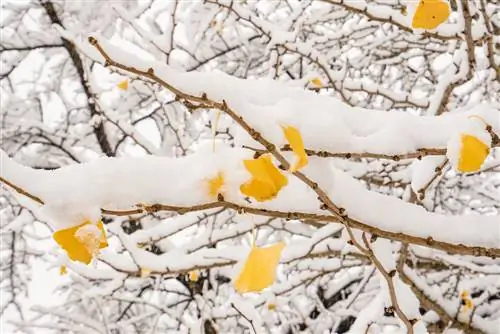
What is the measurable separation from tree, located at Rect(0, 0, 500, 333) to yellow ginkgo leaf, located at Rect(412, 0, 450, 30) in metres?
0.03

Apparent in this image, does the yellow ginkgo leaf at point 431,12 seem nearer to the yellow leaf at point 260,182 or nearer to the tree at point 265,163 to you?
the tree at point 265,163

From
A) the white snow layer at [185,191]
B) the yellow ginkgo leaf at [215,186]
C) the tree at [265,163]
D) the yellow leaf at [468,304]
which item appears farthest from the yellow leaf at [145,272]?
the yellow leaf at [468,304]

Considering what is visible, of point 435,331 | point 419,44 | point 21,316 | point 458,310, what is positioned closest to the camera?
point 458,310

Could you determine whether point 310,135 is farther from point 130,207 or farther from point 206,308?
point 206,308

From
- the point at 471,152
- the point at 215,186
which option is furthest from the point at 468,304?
the point at 215,186

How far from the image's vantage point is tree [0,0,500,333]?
96cm

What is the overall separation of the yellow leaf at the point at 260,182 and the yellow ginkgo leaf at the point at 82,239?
9.9 inches

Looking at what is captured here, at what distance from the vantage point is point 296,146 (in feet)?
2.81

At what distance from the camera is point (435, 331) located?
9.91ft

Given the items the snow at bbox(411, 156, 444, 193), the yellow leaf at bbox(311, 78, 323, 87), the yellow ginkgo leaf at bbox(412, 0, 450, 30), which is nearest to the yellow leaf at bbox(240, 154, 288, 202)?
the snow at bbox(411, 156, 444, 193)

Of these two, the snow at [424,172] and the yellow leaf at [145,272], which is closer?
the snow at [424,172]

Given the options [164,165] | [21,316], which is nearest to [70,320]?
[21,316]

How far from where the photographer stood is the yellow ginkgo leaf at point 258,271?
103 cm

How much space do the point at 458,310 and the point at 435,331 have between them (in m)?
0.42
